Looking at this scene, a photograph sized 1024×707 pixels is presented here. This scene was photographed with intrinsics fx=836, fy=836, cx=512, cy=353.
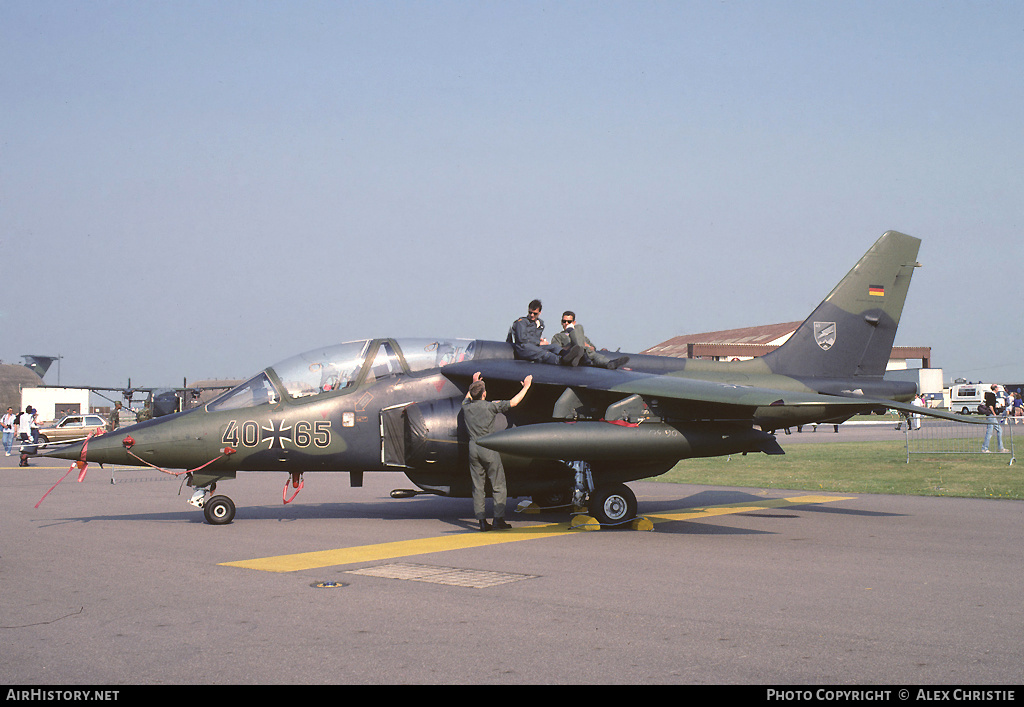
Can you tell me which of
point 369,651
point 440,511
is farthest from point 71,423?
point 369,651

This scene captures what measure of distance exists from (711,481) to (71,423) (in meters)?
29.0

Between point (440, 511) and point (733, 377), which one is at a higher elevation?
point (733, 377)

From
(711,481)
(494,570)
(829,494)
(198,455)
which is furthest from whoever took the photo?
(711,481)

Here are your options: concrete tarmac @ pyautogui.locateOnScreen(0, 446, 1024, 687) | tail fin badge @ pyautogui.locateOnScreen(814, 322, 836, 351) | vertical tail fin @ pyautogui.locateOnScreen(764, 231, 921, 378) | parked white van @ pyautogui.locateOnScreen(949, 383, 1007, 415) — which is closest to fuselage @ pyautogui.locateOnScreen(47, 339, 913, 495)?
concrete tarmac @ pyautogui.locateOnScreen(0, 446, 1024, 687)

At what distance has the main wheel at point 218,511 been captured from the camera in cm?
1167

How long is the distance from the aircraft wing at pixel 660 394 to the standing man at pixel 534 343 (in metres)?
0.16

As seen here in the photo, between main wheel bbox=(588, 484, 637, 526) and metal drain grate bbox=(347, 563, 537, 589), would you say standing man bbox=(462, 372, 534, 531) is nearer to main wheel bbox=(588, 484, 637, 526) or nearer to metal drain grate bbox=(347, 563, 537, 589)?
main wheel bbox=(588, 484, 637, 526)

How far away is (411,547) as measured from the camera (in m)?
9.70

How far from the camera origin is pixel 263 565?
840 cm

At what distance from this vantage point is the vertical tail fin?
14211 millimetres

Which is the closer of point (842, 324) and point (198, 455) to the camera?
point (198, 455)

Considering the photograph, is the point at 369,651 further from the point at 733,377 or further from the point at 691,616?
the point at 733,377

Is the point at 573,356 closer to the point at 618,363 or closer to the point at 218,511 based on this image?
the point at 618,363

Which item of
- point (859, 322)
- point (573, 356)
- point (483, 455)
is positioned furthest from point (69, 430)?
point (859, 322)
